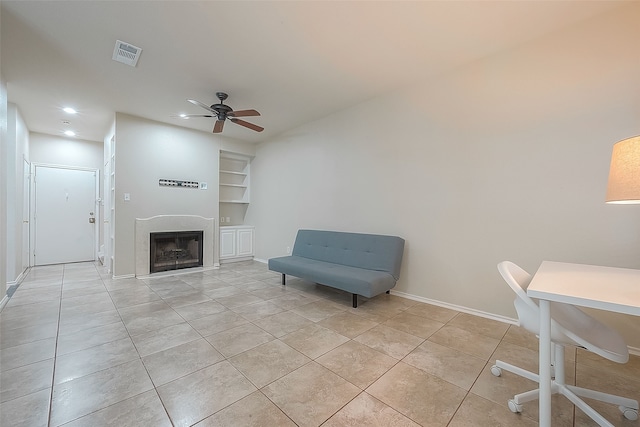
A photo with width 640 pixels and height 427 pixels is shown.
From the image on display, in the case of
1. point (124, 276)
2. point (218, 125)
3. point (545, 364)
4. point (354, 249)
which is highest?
point (218, 125)

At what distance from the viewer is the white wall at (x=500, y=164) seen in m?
2.18

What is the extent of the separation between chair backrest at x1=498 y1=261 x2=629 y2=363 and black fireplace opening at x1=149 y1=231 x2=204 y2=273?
516 cm

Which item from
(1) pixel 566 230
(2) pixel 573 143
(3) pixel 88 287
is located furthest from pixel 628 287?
(3) pixel 88 287

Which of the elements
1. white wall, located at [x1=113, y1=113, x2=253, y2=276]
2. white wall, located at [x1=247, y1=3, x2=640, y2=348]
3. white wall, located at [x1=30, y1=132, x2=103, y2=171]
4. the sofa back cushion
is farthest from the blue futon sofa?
white wall, located at [x1=30, y1=132, x2=103, y2=171]

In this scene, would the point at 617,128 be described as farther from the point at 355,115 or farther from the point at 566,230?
the point at 355,115

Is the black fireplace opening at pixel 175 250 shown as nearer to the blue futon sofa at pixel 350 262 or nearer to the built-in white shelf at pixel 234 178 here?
the built-in white shelf at pixel 234 178

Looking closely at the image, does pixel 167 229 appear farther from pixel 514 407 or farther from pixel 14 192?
pixel 514 407

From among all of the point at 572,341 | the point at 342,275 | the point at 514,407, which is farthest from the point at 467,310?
the point at 572,341

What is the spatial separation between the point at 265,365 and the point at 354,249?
2.09 metres

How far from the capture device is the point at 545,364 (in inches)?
47.5

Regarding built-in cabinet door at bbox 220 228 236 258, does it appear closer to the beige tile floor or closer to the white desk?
the beige tile floor

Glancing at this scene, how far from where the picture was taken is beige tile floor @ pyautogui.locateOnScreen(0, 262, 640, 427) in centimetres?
146

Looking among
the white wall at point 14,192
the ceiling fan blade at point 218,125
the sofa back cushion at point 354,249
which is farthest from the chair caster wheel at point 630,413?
the white wall at point 14,192

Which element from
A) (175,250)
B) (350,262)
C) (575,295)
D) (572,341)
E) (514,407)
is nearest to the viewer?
(575,295)
